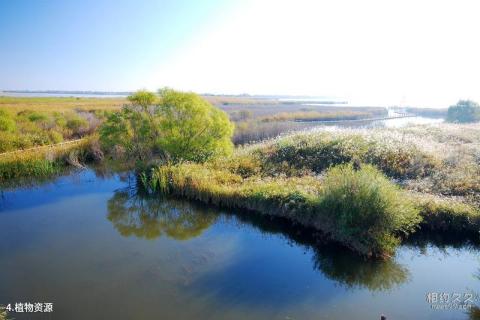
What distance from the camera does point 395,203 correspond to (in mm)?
9867

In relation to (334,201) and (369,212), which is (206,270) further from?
(369,212)

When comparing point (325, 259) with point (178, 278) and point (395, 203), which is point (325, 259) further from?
point (178, 278)

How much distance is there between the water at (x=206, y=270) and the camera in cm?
765

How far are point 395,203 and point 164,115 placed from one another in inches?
531

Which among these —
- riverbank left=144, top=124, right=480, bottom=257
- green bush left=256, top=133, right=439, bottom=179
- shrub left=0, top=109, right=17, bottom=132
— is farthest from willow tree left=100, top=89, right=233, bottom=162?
shrub left=0, top=109, right=17, bottom=132

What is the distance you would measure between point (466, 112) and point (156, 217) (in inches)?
1953

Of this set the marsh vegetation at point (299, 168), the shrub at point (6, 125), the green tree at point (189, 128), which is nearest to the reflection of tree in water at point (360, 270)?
the marsh vegetation at point (299, 168)

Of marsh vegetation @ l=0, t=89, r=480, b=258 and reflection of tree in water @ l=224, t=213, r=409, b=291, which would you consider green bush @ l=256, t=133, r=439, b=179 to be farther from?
reflection of tree in water @ l=224, t=213, r=409, b=291

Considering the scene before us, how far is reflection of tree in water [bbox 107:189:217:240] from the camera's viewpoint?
12.1 m

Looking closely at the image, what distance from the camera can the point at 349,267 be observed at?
945 centimetres

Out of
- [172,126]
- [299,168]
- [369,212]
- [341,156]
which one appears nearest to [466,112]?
[341,156]

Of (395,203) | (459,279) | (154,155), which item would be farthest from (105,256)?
(154,155)

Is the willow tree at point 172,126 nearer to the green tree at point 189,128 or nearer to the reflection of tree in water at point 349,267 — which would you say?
the green tree at point 189,128

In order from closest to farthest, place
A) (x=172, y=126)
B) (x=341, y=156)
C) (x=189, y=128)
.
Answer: (x=172, y=126) < (x=189, y=128) < (x=341, y=156)
